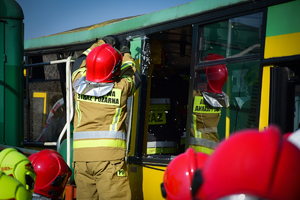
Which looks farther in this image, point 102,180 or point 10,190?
point 102,180

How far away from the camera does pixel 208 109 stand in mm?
3297

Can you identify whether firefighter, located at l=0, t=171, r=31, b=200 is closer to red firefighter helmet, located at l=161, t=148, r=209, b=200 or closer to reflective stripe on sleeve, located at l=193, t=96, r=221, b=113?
red firefighter helmet, located at l=161, t=148, r=209, b=200

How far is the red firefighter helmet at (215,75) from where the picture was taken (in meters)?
3.00

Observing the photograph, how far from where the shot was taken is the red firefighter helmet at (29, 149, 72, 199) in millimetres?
2611

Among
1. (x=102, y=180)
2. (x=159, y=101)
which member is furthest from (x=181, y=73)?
(x=102, y=180)

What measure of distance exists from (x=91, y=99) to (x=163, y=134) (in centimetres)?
219

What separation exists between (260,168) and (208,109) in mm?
2361

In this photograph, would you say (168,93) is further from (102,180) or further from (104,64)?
(102,180)

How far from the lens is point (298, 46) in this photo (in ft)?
7.62

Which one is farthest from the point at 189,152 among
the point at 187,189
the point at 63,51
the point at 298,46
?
the point at 63,51

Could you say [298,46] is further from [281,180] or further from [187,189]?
[281,180]

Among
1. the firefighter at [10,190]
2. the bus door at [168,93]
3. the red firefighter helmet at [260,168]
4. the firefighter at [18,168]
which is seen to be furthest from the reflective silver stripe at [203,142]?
the red firefighter helmet at [260,168]

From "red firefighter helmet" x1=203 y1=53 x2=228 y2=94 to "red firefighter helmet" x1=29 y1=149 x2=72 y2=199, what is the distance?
1543 millimetres

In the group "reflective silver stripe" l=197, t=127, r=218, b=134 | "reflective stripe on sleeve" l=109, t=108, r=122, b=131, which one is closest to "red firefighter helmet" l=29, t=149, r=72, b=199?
"reflective stripe on sleeve" l=109, t=108, r=122, b=131
